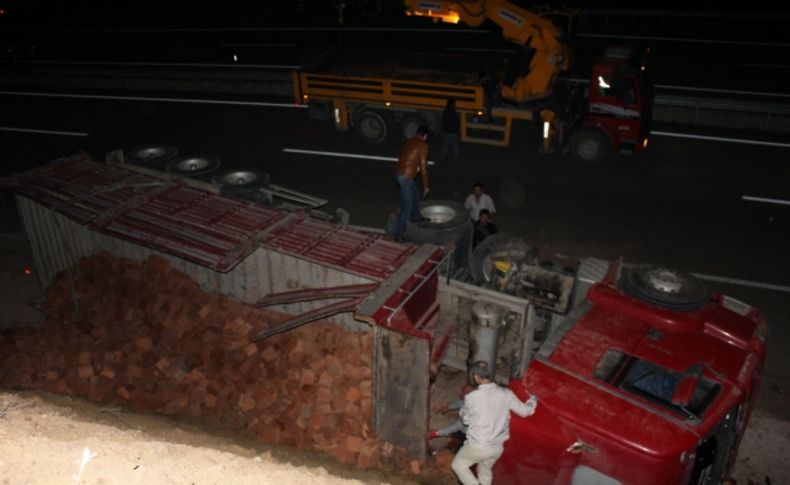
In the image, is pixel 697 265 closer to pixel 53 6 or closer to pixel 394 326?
pixel 394 326

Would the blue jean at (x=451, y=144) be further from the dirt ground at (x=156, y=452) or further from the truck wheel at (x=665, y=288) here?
the truck wheel at (x=665, y=288)

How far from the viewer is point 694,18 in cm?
2284

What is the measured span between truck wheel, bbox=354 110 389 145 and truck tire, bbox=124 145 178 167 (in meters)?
5.06

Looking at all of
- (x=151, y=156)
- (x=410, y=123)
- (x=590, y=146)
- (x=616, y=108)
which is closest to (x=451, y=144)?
(x=410, y=123)

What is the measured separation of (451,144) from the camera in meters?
14.7

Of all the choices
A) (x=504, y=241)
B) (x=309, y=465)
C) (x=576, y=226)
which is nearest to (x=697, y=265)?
(x=576, y=226)

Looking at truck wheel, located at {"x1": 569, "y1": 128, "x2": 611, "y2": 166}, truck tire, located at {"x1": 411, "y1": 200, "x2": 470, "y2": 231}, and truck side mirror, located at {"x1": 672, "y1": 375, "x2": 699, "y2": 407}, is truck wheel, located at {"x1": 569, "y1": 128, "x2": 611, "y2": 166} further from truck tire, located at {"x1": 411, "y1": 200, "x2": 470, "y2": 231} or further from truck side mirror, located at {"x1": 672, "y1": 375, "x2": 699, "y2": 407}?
truck side mirror, located at {"x1": 672, "y1": 375, "x2": 699, "y2": 407}

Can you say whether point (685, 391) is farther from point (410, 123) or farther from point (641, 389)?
point (410, 123)

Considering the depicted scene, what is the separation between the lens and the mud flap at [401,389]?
610 centimetres

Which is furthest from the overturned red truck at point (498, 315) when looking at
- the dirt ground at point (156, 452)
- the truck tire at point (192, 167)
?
the truck tire at point (192, 167)

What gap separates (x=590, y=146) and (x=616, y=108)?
1013 millimetres

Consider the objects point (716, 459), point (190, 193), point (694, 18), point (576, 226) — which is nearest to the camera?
point (716, 459)

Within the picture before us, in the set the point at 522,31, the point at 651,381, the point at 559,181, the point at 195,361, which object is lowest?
the point at 195,361

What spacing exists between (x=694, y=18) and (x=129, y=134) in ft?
66.8
